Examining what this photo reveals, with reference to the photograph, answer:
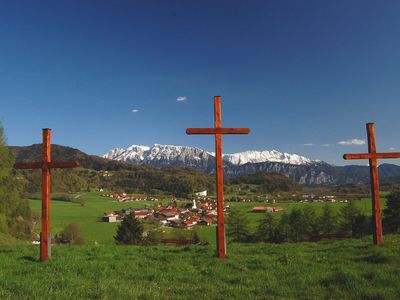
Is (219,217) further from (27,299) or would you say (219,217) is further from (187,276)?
(27,299)

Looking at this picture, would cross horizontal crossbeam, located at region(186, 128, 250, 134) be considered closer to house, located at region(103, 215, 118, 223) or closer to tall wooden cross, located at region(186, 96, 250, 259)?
tall wooden cross, located at region(186, 96, 250, 259)

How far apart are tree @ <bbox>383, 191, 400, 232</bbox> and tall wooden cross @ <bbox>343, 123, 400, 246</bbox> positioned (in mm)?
35918

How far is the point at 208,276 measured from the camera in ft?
34.8

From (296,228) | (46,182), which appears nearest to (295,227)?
(296,228)

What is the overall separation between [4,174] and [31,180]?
11355cm

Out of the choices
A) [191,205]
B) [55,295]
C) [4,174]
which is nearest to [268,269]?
[55,295]

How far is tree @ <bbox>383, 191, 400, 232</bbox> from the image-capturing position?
4742 centimetres

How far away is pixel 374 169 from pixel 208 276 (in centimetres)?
881

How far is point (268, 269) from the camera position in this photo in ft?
36.6

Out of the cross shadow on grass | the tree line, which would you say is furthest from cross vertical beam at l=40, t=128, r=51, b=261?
the tree line

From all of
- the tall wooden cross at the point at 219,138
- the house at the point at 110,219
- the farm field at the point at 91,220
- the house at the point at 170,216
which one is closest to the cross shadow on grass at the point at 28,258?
the tall wooden cross at the point at 219,138

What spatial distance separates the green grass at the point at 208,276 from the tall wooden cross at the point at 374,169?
29.7 inches

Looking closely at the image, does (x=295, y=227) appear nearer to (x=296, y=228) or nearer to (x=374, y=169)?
(x=296, y=228)

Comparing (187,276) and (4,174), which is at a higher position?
(4,174)
